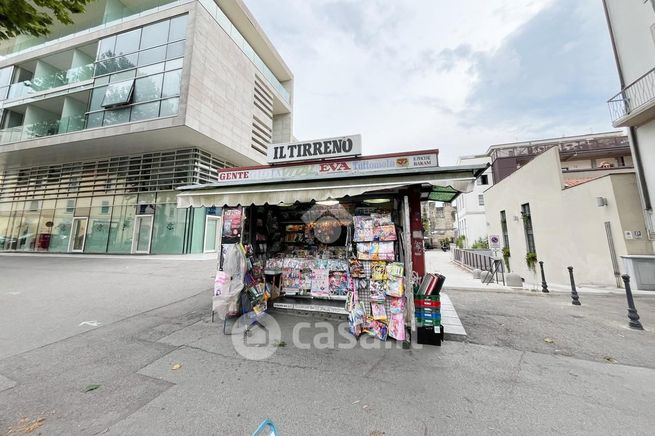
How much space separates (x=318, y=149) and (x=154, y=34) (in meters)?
18.8

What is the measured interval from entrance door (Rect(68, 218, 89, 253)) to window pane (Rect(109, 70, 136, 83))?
32.3 feet

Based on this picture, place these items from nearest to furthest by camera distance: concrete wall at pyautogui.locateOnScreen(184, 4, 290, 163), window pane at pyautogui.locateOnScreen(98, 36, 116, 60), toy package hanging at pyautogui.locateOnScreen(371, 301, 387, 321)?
toy package hanging at pyautogui.locateOnScreen(371, 301, 387, 321) < concrete wall at pyautogui.locateOnScreen(184, 4, 290, 163) < window pane at pyautogui.locateOnScreen(98, 36, 116, 60)

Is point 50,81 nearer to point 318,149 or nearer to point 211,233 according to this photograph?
point 211,233

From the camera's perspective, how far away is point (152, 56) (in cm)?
1588

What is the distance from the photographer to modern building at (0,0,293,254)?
15352 mm

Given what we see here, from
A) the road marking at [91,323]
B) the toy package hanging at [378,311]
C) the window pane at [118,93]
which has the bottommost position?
the road marking at [91,323]

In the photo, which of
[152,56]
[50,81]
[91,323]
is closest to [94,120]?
[152,56]

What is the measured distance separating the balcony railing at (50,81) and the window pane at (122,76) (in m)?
2.43

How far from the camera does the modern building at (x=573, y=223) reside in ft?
28.2

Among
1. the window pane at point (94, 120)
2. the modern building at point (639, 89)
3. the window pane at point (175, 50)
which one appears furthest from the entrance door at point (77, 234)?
the modern building at point (639, 89)

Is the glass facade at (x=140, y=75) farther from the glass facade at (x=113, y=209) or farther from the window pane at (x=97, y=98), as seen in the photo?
the glass facade at (x=113, y=209)

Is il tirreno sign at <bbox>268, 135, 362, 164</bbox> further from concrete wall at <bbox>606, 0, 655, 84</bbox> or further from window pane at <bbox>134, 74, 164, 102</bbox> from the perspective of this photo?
window pane at <bbox>134, 74, 164, 102</bbox>

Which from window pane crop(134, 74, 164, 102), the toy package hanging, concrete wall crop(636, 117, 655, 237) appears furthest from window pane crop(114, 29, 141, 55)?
concrete wall crop(636, 117, 655, 237)

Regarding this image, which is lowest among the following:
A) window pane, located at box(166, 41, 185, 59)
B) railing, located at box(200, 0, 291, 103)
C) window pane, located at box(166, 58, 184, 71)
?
window pane, located at box(166, 58, 184, 71)
